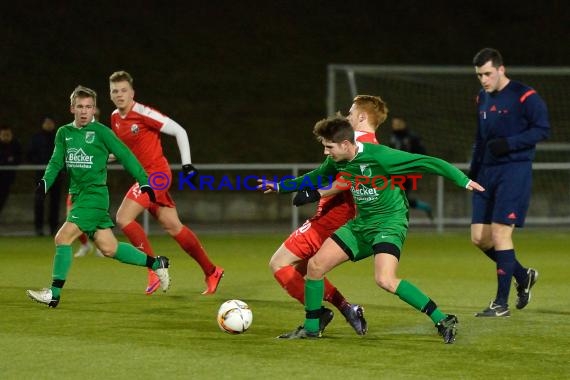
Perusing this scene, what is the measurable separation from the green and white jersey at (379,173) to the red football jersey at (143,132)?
2.88 meters

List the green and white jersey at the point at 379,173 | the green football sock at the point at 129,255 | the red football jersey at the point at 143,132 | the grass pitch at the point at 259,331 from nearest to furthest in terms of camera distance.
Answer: the grass pitch at the point at 259,331 → the green and white jersey at the point at 379,173 → the green football sock at the point at 129,255 → the red football jersey at the point at 143,132

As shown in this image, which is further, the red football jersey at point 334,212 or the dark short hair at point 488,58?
the dark short hair at point 488,58

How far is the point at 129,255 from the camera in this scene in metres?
9.06

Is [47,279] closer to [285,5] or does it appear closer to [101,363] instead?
[101,363]

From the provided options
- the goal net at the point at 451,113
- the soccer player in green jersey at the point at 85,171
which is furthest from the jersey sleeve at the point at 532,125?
the goal net at the point at 451,113

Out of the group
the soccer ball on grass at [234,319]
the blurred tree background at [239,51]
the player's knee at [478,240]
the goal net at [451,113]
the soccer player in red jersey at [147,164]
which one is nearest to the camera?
the soccer ball on grass at [234,319]

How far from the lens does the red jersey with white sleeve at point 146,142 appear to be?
9758 millimetres

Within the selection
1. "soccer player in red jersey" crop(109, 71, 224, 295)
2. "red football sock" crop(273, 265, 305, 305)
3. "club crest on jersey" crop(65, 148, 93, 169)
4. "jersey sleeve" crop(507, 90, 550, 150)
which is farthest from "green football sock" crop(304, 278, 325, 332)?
"soccer player in red jersey" crop(109, 71, 224, 295)

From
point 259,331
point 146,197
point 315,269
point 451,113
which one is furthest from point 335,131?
point 451,113

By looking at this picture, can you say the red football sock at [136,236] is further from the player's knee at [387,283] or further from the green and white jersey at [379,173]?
the player's knee at [387,283]

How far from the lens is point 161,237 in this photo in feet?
54.0

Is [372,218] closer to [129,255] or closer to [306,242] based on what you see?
[306,242]

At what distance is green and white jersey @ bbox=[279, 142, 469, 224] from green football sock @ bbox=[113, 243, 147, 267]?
234cm

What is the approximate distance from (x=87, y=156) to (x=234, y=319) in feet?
7.47
